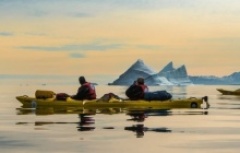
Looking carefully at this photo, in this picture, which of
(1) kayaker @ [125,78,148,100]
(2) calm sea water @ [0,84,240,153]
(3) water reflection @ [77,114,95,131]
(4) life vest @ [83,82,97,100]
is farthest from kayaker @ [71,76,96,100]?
(2) calm sea water @ [0,84,240,153]

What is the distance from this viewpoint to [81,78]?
115 ft

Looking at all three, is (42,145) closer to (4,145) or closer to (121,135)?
(4,145)

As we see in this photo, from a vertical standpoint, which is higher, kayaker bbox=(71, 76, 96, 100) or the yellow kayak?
kayaker bbox=(71, 76, 96, 100)

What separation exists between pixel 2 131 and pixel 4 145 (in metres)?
4.66

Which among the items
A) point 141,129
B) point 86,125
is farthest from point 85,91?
point 141,129

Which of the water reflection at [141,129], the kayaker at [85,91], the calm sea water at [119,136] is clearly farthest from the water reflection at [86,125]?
the kayaker at [85,91]

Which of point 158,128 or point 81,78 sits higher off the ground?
point 81,78

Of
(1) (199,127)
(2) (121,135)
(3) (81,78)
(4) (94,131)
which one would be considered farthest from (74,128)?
(3) (81,78)

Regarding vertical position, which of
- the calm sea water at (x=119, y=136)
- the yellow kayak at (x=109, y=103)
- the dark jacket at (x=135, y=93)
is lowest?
the calm sea water at (x=119, y=136)

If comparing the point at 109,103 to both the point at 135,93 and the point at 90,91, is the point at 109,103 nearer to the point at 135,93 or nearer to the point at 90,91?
the point at 90,91

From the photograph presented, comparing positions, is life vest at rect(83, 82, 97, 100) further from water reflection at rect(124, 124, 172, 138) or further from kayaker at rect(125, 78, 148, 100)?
water reflection at rect(124, 124, 172, 138)

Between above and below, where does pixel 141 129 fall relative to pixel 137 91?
below

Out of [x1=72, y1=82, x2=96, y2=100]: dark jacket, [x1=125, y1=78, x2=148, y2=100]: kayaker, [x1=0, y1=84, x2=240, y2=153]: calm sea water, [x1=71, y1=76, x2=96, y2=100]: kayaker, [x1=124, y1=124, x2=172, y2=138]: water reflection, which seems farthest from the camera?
[x1=125, y1=78, x2=148, y2=100]: kayaker

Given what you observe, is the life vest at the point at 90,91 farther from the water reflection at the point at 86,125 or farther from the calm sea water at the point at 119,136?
the calm sea water at the point at 119,136
